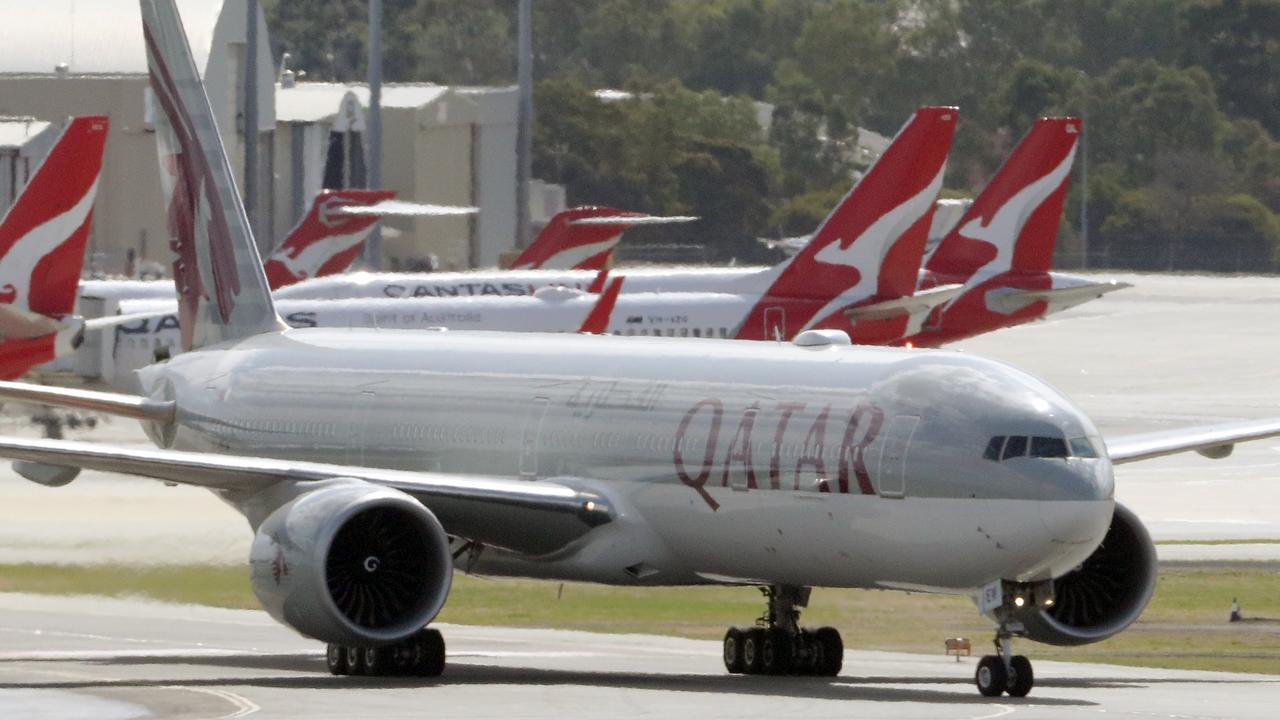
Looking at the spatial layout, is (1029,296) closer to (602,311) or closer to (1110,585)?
(602,311)

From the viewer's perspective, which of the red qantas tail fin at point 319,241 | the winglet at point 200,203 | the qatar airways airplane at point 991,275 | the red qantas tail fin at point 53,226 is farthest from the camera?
the red qantas tail fin at point 319,241

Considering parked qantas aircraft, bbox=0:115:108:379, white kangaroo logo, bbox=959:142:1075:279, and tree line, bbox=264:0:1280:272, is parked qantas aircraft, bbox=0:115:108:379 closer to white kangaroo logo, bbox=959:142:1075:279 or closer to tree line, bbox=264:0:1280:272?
white kangaroo logo, bbox=959:142:1075:279

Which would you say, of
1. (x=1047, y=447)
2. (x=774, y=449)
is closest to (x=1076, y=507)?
(x=1047, y=447)

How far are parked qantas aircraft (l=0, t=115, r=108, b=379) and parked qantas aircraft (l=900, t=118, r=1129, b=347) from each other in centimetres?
2290

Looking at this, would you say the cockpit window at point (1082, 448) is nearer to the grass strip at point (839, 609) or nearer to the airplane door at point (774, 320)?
the grass strip at point (839, 609)

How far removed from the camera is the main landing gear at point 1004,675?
26.2 m

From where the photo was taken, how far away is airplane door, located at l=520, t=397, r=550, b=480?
31.2m

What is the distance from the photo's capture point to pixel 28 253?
5528 cm

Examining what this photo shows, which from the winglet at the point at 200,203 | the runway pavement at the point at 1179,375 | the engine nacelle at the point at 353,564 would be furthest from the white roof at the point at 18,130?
the engine nacelle at the point at 353,564

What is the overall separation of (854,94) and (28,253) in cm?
10699

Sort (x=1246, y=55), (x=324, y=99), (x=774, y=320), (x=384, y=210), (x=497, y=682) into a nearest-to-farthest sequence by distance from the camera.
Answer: (x=497, y=682) → (x=774, y=320) → (x=384, y=210) → (x=324, y=99) → (x=1246, y=55)

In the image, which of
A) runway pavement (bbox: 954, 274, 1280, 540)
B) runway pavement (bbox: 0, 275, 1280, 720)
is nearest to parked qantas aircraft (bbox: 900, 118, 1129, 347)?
runway pavement (bbox: 954, 274, 1280, 540)

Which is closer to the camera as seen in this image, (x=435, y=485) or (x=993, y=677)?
(x=993, y=677)

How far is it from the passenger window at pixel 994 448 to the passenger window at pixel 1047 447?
0.33 metres
